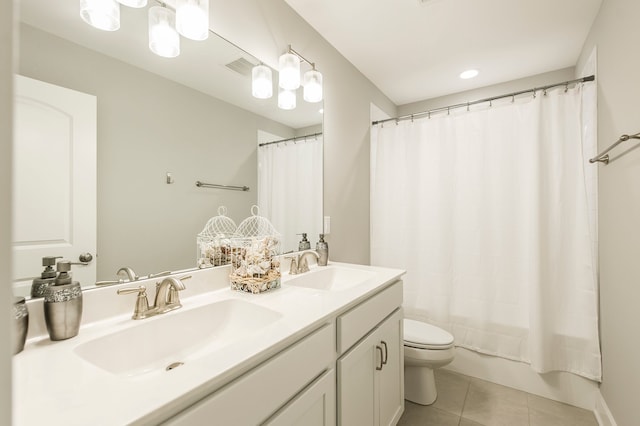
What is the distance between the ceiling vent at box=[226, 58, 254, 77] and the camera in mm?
1339

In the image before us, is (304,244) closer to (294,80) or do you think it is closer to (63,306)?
(294,80)

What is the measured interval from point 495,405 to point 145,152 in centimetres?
246

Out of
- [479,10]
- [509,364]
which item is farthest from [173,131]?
[509,364]

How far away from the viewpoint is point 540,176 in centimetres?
183

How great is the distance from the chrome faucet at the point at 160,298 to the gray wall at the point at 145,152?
0.37 ft

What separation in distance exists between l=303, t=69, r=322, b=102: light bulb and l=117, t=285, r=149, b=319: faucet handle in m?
1.36

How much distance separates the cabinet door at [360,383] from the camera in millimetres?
1054

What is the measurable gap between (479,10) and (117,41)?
188 centimetres

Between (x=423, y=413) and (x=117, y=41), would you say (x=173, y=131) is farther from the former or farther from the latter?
(x=423, y=413)

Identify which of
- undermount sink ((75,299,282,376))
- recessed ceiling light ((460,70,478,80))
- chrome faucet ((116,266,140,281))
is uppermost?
recessed ceiling light ((460,70,478,80))

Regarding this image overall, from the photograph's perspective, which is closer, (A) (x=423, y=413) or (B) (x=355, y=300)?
(B) (x=355, y=300)

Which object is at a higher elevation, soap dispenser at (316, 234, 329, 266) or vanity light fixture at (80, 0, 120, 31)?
vanity light fixture at (80, 0, 120, 31)

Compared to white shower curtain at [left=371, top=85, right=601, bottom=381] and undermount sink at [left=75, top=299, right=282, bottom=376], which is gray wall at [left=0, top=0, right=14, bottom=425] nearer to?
undermount sink at [left=75, top=299, right=282, bottom=376]

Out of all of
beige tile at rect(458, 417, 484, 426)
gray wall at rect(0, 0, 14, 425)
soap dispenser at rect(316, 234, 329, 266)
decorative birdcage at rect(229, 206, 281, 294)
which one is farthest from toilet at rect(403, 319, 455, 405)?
gray wall at rect(0, 0, 14, 425)
